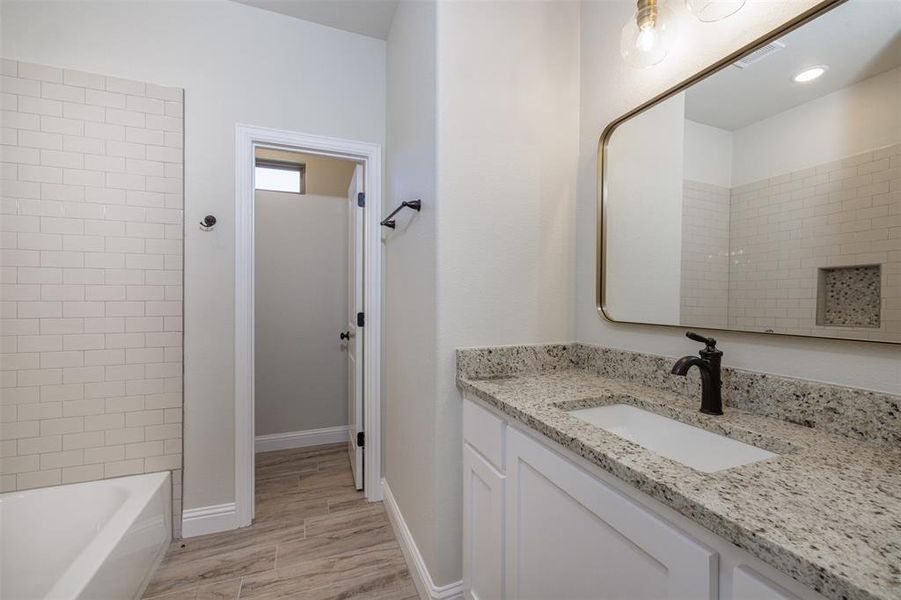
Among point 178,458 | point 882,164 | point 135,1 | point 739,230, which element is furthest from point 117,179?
point 882,164

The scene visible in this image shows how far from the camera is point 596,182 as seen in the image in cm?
145

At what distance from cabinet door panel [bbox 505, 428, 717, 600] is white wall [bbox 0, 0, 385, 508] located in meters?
1.60

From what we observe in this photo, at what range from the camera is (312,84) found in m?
2.03

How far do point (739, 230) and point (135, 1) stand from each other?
2681mm

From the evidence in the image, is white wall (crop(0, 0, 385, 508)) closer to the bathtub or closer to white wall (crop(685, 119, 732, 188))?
the bathtub

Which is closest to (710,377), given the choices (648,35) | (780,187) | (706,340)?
(706,340)

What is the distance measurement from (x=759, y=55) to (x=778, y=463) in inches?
39.2

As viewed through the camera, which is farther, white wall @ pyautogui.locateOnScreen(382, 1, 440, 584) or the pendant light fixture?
white wall @ pyautogui.locateOnScreen(382, 1, 440, 584)

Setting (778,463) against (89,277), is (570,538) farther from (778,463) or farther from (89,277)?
(89,277)

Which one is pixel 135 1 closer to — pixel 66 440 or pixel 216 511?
pixel 66 440

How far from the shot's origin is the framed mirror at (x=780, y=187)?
2.51ft

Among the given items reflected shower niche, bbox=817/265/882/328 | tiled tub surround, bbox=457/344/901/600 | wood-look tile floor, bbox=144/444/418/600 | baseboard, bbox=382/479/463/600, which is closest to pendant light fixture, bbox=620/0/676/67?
reflected shower niche, bbox=817/265/882/328

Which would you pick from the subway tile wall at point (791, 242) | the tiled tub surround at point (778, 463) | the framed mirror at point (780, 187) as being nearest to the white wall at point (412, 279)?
the tiled tub surround at point (778, 463)

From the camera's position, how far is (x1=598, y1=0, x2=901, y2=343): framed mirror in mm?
766
